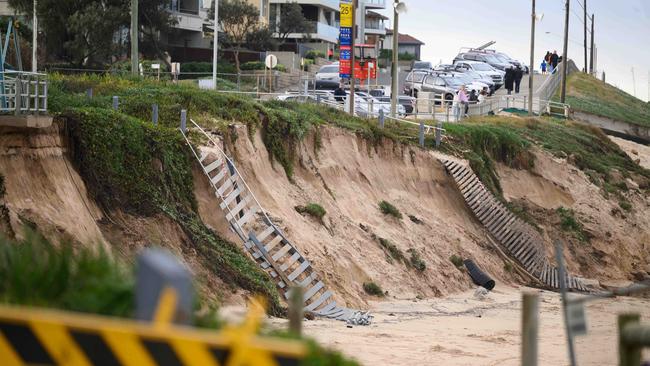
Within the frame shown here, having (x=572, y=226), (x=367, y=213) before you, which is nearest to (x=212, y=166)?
(x=367, y=213)

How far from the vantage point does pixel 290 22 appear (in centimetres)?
7875

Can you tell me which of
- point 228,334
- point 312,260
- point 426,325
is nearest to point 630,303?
point 426,325

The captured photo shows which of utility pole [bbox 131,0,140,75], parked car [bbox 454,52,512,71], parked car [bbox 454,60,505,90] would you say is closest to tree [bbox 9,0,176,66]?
utility pole [bbox 131,0,140,75]

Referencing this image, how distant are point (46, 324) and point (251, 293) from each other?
17.9 metres

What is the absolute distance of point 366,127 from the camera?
35594mm

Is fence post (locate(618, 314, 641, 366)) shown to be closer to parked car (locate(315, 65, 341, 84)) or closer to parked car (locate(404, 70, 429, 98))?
A: parked car (locate(315, 65, 341, 84))

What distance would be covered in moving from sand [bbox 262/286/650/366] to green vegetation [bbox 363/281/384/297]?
15.2 inches

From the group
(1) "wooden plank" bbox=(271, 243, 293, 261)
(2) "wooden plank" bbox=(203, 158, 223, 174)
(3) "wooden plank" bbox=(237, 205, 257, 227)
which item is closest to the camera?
(1) "wooden plank" bbox=(271, 243, 293, 261)

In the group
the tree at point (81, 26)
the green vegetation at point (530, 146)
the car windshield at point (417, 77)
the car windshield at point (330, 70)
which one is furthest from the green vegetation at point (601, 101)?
the tree at point (81, 26)

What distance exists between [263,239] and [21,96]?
6.37 meters

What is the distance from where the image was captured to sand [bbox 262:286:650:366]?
18594 millimetres

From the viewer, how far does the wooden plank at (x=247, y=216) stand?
25516 millimetres

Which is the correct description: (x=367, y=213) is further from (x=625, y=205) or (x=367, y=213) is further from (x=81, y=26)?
(x=81, y=26)

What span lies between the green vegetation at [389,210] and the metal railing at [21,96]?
12221 millimetres
